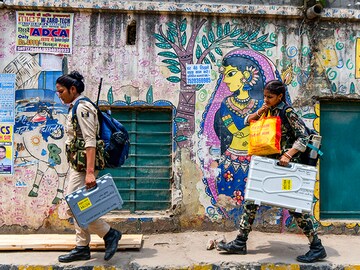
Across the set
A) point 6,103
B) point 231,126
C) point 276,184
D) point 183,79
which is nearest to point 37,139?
point 6,103

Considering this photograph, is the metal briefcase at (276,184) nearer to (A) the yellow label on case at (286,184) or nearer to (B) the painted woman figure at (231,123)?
(A) the yellow label on case at (286,184)

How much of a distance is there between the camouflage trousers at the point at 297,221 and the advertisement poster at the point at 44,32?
3273mm

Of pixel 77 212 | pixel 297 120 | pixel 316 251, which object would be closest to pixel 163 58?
pixel 297 120

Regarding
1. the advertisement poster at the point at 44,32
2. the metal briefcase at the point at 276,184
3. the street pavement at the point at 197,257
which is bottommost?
the street pavement at the point at 197,257

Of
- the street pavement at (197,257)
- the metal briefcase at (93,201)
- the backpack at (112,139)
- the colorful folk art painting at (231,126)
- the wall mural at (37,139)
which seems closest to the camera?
the metal briefcase at (93,201)

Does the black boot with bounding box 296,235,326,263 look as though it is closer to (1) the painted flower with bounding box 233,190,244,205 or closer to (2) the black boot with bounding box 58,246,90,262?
(1) the painted flower with bounding box 233,190,244,205

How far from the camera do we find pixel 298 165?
15.0ft

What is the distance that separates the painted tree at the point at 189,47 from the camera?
241 inches

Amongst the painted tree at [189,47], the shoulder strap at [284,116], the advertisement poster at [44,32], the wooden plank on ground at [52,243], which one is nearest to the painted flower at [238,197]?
the painted tree at [189,47]

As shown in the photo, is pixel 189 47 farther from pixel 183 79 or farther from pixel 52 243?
pixel 52 243

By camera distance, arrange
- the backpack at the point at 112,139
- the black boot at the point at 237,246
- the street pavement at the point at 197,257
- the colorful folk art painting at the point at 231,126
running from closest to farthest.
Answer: the backpack at the point at 112,139 → the street pavement at the point at 197,257 → the black boot at the point at 237,246 → the colorful folk art painting at the point at 231,126

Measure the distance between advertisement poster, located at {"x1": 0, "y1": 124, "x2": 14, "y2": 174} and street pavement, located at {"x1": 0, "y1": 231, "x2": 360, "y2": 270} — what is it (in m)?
1.34

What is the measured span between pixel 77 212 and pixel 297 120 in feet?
8.03

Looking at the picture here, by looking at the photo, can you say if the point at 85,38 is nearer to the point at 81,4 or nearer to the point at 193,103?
the point at 81,4
